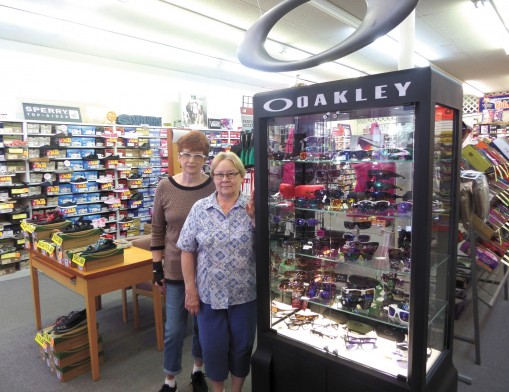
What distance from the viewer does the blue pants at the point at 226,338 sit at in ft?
6.78

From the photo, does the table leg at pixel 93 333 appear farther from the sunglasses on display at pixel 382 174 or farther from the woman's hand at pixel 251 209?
the sunglasses on display at pixel 382 174

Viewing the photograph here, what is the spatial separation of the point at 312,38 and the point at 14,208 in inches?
231

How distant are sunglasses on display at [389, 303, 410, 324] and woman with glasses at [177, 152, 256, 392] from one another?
0.77 m

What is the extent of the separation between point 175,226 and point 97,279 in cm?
91

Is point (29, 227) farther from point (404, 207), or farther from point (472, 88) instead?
point (472, 88)

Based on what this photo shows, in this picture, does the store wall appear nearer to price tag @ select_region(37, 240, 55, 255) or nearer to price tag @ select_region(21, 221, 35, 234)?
price tag @ select_region(21, 221, 35, 234)

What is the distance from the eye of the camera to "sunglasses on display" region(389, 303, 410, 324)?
186cm

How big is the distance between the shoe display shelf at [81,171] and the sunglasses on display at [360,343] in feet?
16.8

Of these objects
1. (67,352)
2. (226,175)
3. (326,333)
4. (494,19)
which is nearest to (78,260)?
(67,352)

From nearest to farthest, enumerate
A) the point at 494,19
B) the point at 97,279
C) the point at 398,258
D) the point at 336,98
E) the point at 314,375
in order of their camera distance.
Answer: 1. the point at 336,98
2. the point at 398,258
3. the point at 314,375
4. the point at 97,279
5. the point at 494,19

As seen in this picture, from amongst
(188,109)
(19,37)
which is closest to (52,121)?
(19,37)

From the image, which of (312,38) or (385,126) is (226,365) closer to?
(385,126)

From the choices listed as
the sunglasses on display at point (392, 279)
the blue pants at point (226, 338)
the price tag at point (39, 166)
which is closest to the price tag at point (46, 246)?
the blue pants at point (226, 338)

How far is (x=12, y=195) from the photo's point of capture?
5609mm
